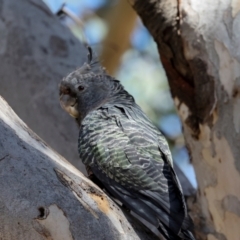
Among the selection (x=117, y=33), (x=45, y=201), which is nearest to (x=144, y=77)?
(x=117, y=33)

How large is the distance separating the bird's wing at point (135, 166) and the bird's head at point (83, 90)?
1.23ft

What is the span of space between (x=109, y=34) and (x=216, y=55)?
253 cm

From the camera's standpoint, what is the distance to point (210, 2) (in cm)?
250

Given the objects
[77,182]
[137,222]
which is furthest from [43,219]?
[137,222]

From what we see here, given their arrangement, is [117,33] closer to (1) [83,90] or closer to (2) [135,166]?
(1) [83,90]

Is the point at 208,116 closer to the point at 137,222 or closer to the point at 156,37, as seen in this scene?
the point at 156,37

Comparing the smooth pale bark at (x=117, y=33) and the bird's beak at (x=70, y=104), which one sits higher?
the smooth pale bark at (x=117, y=33)

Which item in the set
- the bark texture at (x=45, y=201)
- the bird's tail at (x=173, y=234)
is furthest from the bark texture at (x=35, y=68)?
the bark texture at (x=45, y=201)

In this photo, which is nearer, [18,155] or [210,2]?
[18,155]

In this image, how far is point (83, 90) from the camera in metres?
2.64

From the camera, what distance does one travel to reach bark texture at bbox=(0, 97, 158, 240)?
1.44 meters

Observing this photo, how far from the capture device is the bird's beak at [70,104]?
8.70 ft

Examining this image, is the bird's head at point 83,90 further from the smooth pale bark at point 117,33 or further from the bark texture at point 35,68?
the smooth pale bark at point 117,33

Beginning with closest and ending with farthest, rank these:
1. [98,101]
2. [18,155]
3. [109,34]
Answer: [18,155]
[98,101]
[109,34]
